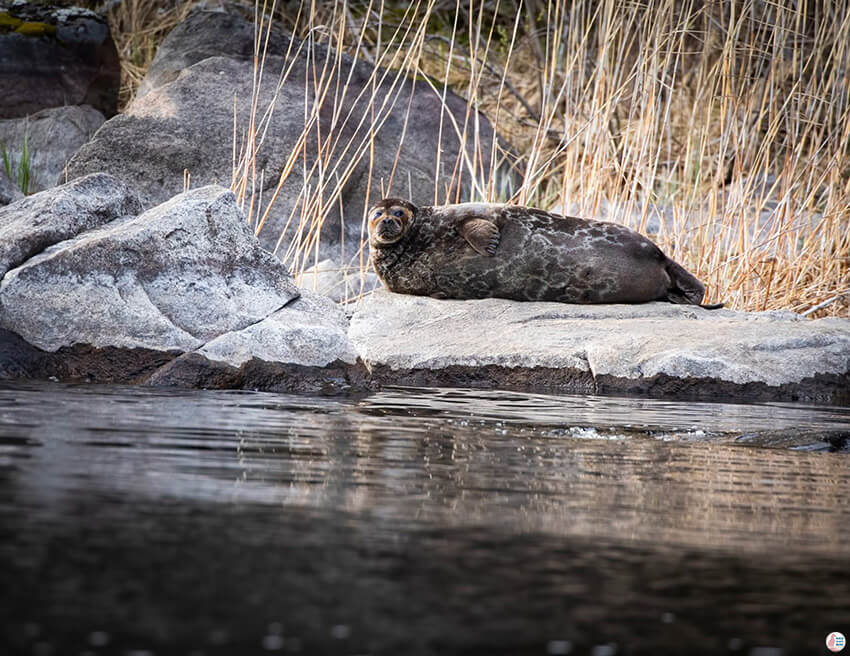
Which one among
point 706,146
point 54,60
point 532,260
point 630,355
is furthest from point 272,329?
point 54,60

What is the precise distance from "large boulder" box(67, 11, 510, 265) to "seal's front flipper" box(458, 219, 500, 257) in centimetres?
162

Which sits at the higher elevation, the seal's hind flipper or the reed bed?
the reed bed

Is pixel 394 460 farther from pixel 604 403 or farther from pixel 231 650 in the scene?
pixel 604 403

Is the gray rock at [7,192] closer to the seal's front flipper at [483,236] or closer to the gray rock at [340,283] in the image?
the gray rock at [340,283]

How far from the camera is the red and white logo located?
1.20m

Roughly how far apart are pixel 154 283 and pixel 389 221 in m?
2.40

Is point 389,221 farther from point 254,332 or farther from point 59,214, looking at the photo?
point 254,332

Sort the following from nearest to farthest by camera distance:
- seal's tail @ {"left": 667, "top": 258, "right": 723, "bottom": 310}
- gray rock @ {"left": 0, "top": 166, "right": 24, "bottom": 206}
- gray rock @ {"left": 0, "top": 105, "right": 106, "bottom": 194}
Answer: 1. seal's tail @ {"left": 667, "top": 258, "right": 723, "bottom": 310}
2. gray rock @ {"left": 0, "top": 166, "right": 24, "bottom": 206}
3. gray rock @ {"left": 0, "top": 105, "right": 106, "bottom": 194}

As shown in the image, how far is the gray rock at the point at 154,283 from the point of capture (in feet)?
15.0

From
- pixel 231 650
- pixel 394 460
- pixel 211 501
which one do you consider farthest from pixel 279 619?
pixel 394 460

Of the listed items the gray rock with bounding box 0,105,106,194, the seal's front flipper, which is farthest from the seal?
the gray rock with bounding box 0,105,106,194

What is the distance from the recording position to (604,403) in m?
4.55

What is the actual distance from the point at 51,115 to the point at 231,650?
11105mm

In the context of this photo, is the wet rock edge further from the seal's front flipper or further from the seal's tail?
the seal's tail
